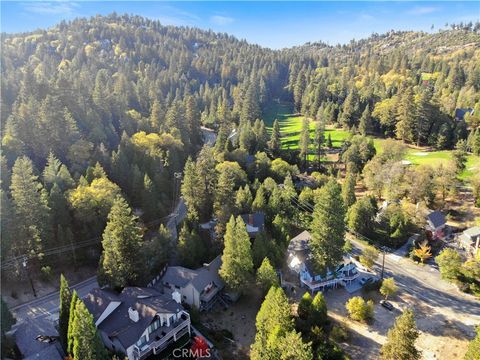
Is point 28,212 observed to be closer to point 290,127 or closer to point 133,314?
point 133,314

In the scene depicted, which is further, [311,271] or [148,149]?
[148,149]

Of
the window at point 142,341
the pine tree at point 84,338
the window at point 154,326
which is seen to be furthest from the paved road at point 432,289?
the pine tree at point 84,338

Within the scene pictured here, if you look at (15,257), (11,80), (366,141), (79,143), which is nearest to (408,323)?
(15,257)

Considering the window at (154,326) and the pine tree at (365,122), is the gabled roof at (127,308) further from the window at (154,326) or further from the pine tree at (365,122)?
the pine tree at (365,122)

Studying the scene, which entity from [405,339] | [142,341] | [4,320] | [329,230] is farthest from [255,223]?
[4,320]

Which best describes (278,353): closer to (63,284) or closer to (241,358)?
(241,358)

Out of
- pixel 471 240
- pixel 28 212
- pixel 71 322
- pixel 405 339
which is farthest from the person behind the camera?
pixel 471 240
